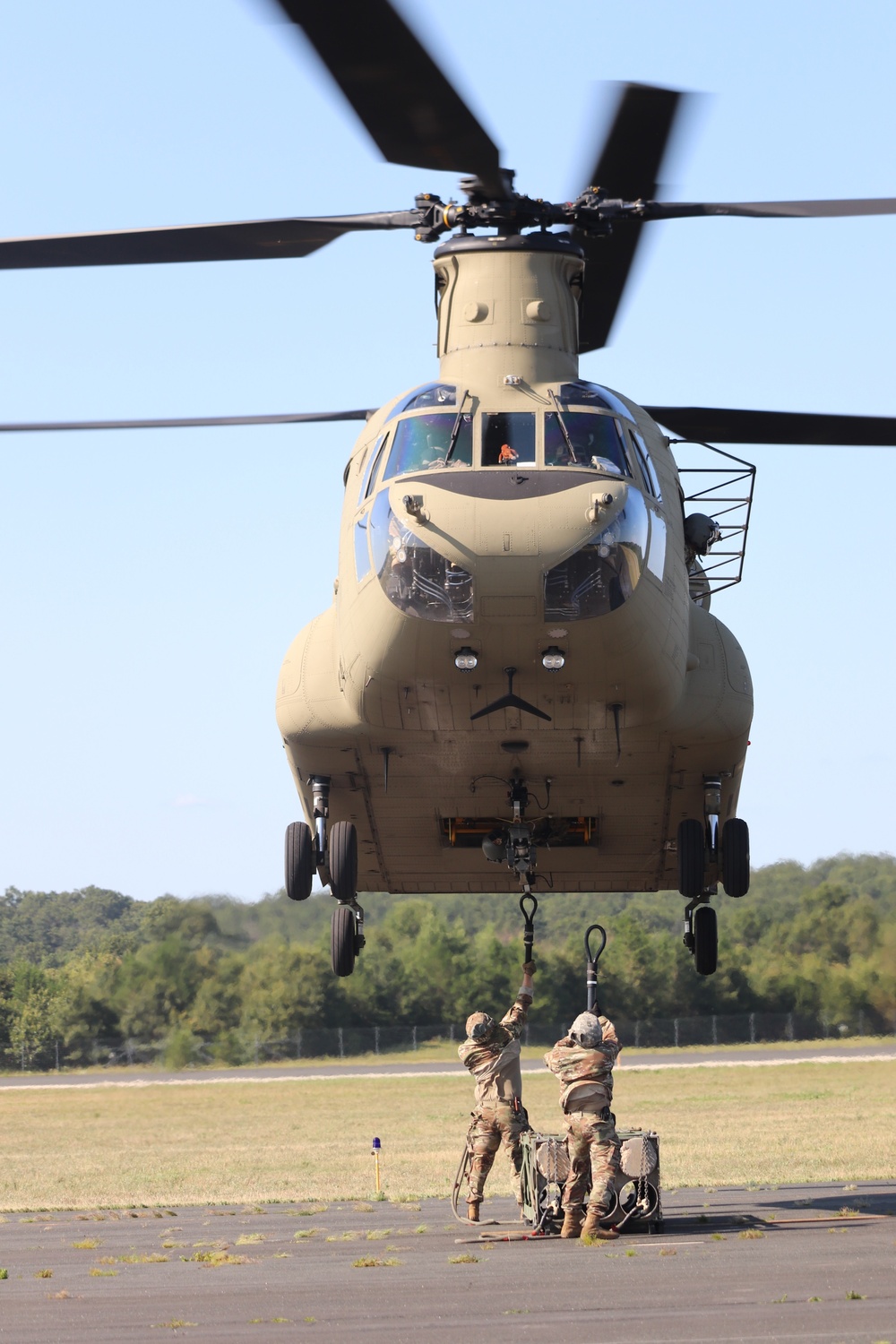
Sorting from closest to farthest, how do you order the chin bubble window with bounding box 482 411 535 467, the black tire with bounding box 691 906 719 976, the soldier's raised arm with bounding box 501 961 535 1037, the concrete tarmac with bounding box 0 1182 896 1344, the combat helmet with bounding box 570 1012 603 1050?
the concrete tarmac with bounding box 0 1182 896 1344, the chin bubble window with bounding box 482 411 535 467, the combat helmet with bounding box 570 1012 603 1050, the soldier's raised arm with bounding box 501 961 535 1037, the black tire with bounding box 691 906 719 976

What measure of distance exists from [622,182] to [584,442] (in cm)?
342

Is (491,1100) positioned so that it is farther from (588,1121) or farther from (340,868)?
(340,868)

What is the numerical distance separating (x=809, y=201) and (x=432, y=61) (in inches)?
207

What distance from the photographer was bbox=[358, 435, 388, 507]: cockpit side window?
13.7m

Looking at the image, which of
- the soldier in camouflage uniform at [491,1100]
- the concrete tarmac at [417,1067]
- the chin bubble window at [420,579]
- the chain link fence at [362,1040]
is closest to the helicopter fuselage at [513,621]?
the chin bubble window at [420,579]

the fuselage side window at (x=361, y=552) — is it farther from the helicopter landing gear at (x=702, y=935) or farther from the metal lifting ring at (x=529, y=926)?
the helicopter landing gear at (x=702, y=935)

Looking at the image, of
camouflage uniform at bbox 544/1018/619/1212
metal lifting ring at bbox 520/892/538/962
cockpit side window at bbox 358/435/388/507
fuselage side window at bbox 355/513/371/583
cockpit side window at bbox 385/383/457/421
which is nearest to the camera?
fuselage side window at bbox 355/513/371/583

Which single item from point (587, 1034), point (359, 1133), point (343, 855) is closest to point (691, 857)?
point (587, 1034)

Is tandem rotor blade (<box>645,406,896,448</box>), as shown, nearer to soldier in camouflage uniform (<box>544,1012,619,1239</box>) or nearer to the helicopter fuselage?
the helicopter fuselage

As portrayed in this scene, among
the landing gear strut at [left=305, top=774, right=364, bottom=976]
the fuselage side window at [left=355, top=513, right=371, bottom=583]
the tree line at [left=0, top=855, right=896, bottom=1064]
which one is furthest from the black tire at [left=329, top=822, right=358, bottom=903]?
the tree line at [left=0, top=855, right=896, bottom=1064]

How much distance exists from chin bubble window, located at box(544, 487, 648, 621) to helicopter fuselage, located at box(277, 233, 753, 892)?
0.02 m

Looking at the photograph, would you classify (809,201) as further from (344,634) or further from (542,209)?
(344,634)

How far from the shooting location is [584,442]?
13141 mm

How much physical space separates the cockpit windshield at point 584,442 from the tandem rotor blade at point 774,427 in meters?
3.49
